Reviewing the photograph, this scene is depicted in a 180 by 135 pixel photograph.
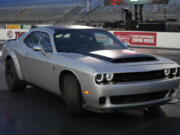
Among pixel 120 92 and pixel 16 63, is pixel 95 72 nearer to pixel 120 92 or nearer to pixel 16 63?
pixel 120 92

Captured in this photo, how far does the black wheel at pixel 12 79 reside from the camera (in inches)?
283

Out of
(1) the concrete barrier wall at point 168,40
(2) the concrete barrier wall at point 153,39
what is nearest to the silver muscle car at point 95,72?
(1) the concrete barrier wall at point 168,40

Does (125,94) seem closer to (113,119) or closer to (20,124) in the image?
(113,119)

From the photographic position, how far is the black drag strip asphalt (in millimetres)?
4703

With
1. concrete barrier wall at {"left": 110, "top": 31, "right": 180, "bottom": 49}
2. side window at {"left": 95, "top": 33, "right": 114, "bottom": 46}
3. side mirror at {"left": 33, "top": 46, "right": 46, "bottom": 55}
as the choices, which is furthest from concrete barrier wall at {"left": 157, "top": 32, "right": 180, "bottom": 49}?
side mirror at {"left": 33, "top": 46, "right": 46, "bottom": 55}

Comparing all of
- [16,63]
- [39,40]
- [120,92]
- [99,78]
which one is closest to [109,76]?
[99,78]

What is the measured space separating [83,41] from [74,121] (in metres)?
1.63

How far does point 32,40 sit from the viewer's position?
690 centimetres

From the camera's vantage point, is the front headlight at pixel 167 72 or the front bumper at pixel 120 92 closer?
the front bumper at pixel 120 92

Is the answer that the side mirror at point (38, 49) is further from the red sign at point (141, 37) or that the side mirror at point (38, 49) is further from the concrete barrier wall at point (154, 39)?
the red sign at point (141, 37)

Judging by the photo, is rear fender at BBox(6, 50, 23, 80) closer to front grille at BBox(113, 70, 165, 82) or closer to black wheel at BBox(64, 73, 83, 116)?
black wheel at BBox(64, 73, 83, 116)

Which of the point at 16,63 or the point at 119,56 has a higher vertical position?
the point at 119,56

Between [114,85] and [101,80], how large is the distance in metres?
0.20

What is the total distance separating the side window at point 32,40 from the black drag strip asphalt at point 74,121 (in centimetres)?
118
